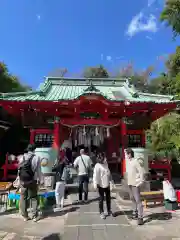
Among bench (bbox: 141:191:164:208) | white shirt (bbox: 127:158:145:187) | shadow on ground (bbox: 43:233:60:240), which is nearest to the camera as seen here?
shadow on ground (bbox: 43:233:60:240)

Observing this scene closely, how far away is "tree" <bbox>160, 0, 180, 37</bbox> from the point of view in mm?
10844

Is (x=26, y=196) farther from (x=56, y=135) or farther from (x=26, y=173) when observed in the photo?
(x=56, y=135)

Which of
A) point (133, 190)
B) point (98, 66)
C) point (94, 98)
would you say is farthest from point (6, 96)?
point (98, 66)

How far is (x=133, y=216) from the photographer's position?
526 centimetres

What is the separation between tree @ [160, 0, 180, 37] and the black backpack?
10778 mm

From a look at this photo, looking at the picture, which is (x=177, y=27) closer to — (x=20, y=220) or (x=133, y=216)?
(x=133, y=216)

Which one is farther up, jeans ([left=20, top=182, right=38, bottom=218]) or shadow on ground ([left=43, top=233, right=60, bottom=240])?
jeans ([left=20, top=182, right=38, bottom=218])

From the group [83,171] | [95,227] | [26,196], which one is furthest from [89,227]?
[83,171]

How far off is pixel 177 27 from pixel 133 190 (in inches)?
394

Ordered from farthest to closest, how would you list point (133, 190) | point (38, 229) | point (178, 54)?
point (178, 54) < point (133, 190) < point (38, 229)

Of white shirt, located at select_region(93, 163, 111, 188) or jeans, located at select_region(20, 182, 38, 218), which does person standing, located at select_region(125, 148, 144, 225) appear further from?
jeans, located at select_region(20, 182, 38, 218)

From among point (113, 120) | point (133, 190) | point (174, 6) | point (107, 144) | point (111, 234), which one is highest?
point (174, 6)

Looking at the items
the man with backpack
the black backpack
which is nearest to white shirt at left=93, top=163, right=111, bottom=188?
the man with backpack

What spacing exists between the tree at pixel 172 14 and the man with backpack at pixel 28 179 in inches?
416
